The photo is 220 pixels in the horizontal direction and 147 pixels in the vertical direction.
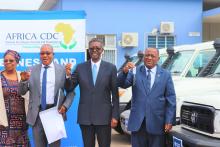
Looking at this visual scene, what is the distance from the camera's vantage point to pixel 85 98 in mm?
4809

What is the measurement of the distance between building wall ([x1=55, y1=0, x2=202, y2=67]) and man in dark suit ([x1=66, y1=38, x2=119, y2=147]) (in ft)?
42.0

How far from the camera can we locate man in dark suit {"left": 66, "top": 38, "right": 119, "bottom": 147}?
478 cm

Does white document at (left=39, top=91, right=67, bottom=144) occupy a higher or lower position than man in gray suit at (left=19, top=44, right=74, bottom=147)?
lower

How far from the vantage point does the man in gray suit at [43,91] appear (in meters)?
4.80

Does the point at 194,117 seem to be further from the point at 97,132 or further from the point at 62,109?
the point at 62,109

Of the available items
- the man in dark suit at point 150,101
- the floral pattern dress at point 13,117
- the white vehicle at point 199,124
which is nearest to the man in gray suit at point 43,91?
the floral pattern dress at point 13,117

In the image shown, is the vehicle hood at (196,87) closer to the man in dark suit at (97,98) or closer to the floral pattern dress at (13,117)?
the man in dark suit at (97,98)

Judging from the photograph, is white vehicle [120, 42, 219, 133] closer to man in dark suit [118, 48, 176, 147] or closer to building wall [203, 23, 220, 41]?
man in dark suit [118, 48, 176, 147]

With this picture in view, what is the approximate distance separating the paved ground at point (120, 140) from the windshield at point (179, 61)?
160 centimetres

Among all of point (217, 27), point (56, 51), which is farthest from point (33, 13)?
point (217, 27)

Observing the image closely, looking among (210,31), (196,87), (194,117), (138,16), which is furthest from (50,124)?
(210,31)

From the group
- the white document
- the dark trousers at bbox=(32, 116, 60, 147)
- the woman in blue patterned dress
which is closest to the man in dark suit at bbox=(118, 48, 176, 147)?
the white document

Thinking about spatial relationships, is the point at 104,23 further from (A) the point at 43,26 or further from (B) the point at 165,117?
(B) the point at 165,117

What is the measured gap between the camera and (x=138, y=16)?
59.2ft
